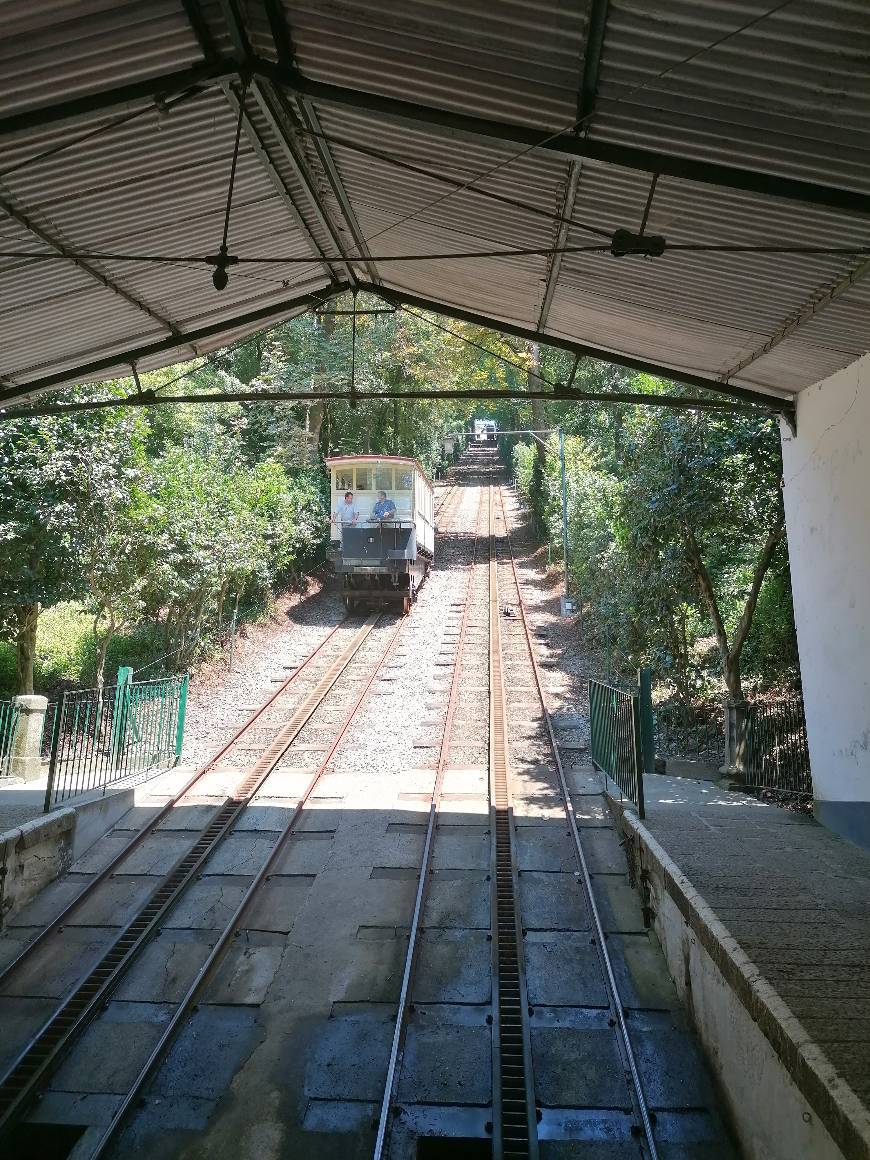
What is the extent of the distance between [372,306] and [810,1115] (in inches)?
910

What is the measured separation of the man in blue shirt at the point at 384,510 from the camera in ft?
66.5

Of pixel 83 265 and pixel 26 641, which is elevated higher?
pixel 83 265

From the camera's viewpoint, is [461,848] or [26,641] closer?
[461,848]

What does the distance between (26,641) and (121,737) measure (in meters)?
4.09

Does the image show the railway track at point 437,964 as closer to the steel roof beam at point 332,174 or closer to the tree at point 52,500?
the tree at point 52,500

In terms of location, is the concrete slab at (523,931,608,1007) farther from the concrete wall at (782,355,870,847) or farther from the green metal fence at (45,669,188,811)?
the green metal fence at (45,669,188,811)

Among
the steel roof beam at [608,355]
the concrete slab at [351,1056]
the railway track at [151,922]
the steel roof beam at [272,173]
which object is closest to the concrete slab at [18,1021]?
the railway track at [151,922]

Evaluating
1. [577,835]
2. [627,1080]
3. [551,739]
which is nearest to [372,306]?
[551,739]

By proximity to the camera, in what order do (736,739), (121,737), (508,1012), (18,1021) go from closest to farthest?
(18,1021) → (508,1012) → (121,737) → (736,739)

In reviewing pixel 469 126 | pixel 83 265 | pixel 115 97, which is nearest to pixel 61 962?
pixel 83 265

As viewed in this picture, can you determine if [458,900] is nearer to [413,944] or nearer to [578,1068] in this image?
[413,944]

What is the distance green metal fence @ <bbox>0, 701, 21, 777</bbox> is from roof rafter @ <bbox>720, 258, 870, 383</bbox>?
882cm

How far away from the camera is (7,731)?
931 centimetres

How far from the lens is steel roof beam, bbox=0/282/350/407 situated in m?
8.16
